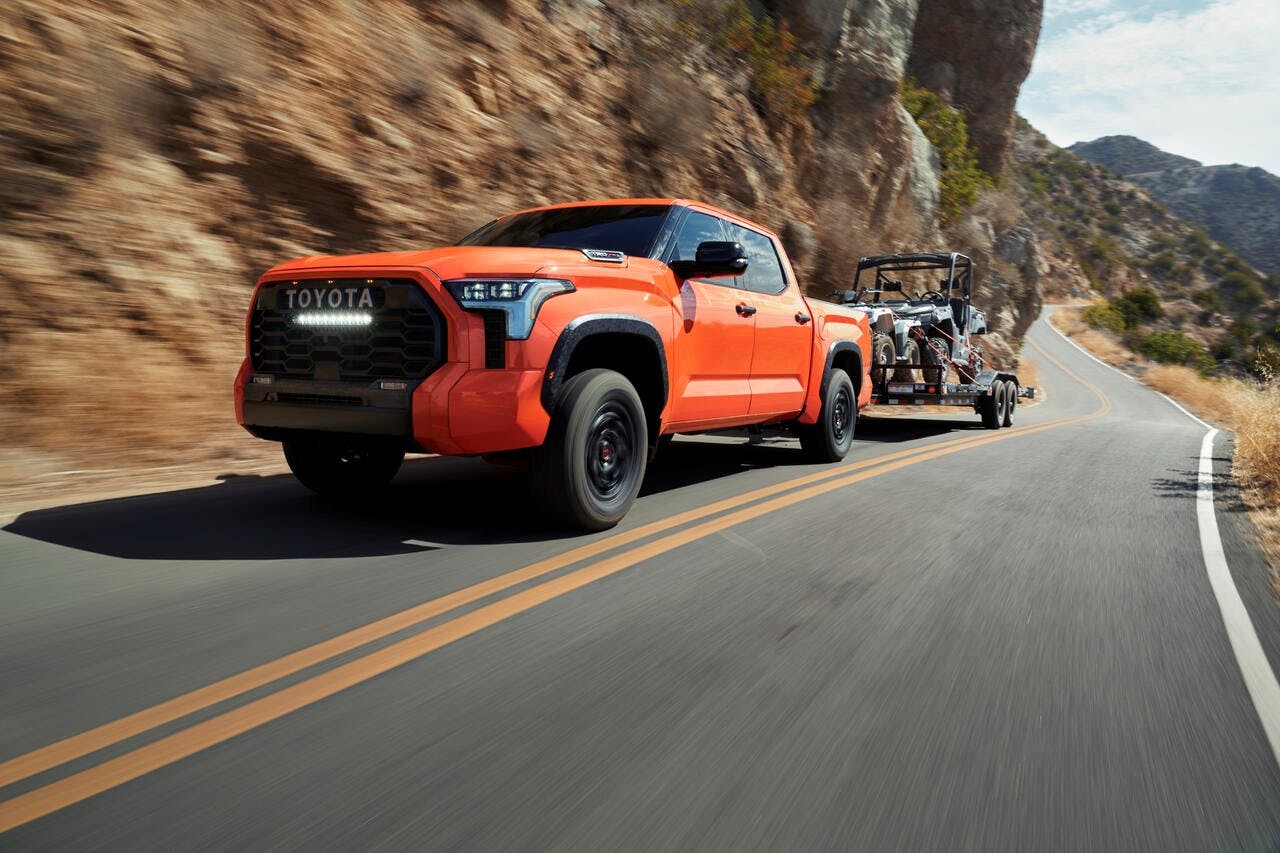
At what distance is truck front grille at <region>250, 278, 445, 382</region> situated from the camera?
457 cm

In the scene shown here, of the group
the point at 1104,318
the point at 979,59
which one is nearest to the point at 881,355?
the point at 979,59

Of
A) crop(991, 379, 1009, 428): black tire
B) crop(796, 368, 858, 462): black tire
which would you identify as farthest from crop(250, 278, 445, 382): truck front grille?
crop(991, 379, 1009, 428): black tire

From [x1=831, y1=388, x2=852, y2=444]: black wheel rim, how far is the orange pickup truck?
239cm

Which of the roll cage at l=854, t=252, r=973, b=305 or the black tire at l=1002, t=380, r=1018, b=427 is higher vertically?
the roll cage at l=854, t=252, r=973, b=305

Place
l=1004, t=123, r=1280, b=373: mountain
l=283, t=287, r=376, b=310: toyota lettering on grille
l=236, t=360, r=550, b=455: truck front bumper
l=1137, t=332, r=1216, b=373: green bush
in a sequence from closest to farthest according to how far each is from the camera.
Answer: l=236, t=360, r=550, b=455: truck front bumper
l=283, t=287, r=376, b=310: toyota lettering on grille
l=1137, t=332, r=1216, b=373: green bush
l=1004, t=123, r=1280, b=373: mountain

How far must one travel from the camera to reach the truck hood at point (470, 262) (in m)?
4.61

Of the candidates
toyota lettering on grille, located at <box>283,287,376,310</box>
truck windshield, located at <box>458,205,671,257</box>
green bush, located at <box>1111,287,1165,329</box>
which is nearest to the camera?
toyota lettering on grille, located at <box>283,287,376,310</box>

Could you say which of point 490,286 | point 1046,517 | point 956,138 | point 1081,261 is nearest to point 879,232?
point 956,138

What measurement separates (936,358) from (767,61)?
1243 centimetres

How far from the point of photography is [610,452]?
17.6 ft

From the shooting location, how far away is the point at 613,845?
2061mm

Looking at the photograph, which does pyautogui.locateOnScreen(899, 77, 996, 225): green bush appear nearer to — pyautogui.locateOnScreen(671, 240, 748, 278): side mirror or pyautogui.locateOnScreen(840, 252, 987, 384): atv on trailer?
pyautogui.locateOnScreen(840, 252, 987, 384): atv on trailer

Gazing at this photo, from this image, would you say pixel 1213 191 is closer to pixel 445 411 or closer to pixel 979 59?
pixel 979 59

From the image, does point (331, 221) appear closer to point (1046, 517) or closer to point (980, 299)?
point (1046, 517)
